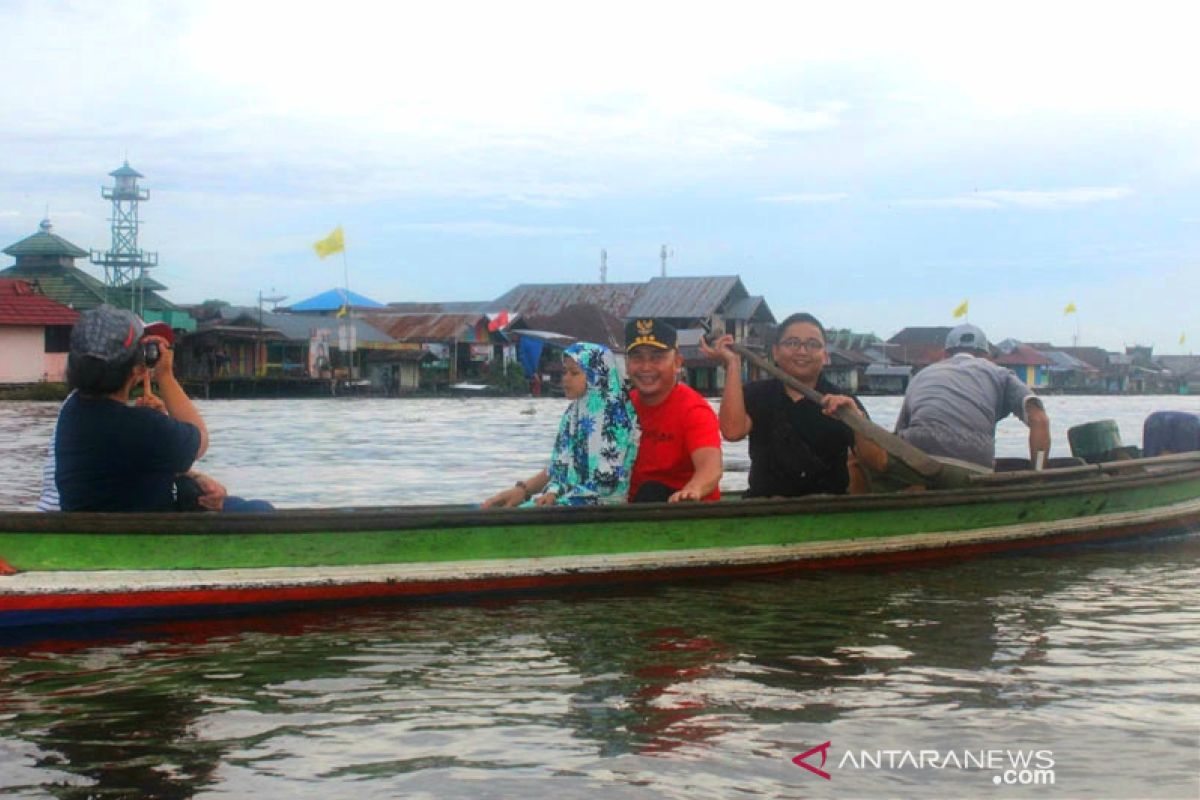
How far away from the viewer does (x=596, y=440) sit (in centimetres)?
685

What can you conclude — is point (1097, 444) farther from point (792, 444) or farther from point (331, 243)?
point (331, 243)

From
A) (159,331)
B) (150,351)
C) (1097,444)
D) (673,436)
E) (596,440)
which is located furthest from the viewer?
(1097,444)

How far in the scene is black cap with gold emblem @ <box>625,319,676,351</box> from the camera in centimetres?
644

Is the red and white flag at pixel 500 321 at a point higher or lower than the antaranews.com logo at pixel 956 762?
higher

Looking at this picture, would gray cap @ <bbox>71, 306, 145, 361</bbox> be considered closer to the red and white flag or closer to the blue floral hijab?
the blue floral hijab

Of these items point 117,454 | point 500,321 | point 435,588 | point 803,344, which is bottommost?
point 435,588

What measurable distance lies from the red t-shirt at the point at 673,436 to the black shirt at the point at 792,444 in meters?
0.45

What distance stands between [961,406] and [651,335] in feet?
9.63

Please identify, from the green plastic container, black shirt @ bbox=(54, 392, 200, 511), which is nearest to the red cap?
black shirt @ bbox=(54, 392, 200, 511)

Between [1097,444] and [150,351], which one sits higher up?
[150,351]

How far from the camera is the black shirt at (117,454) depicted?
5.34 metres

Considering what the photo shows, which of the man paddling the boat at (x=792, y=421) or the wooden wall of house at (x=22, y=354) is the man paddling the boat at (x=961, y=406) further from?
the wooden wall of house at (x=22, y=354)

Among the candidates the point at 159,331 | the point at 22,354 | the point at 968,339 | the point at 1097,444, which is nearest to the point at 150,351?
the point at 159,331

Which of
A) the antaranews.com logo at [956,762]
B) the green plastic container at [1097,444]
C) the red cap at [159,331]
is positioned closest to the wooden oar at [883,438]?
the green plastic container at [1097,444]
